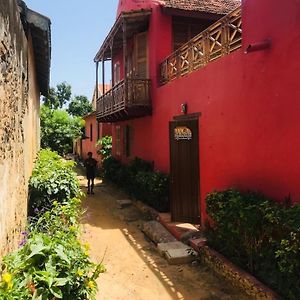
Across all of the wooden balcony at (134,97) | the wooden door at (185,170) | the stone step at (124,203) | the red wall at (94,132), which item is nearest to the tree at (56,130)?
the red wall at (94,132)

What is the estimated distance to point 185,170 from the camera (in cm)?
879

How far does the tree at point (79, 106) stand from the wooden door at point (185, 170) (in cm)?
4755

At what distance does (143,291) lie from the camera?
5.66m

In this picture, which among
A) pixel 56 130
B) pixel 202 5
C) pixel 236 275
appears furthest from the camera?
pixel 56 130

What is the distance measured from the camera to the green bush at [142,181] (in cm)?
1027

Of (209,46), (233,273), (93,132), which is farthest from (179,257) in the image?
(93,132)

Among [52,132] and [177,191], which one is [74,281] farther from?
[52,132]

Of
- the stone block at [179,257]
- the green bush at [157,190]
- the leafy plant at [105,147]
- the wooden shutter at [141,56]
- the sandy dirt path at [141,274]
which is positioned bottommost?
the sandy dirt path at [141,274]

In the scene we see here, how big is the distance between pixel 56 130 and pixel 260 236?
23.7m

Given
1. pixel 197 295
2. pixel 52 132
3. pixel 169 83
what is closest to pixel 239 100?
pixel 197 295

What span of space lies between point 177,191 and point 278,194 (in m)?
3.81

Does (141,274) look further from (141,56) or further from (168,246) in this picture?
(141,56)

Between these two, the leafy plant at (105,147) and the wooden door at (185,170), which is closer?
the wooden door at (185,170)

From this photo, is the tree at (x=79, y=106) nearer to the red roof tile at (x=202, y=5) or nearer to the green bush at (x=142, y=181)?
the green bush at (x=142, y=181)
